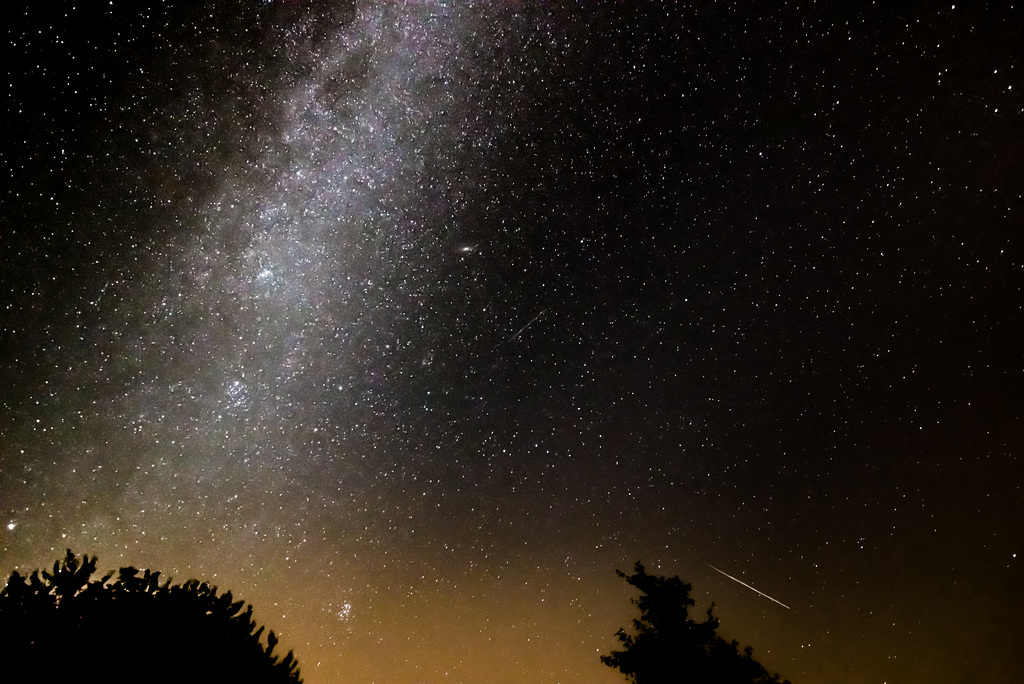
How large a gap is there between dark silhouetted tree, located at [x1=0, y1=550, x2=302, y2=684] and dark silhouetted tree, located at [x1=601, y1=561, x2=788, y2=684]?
727 centimetres

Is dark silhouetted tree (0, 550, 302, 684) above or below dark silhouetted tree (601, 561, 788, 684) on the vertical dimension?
below

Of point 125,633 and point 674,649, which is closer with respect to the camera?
point 125,633

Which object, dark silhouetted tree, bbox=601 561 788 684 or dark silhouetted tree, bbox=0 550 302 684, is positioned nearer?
dark silhouetted tree, bbox=0 550 302 684

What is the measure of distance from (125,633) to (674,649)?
954cm

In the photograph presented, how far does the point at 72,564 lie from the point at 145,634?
852 mm

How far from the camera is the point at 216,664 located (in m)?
4.60

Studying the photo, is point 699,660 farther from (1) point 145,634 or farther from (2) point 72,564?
(2) point 72,564

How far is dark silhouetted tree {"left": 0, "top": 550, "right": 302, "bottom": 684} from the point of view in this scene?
3.98m

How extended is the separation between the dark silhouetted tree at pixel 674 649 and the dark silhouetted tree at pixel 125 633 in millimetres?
7268

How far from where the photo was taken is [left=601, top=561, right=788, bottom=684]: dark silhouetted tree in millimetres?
10281

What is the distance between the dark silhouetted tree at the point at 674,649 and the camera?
33.7ft

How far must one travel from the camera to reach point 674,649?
34.3 feet

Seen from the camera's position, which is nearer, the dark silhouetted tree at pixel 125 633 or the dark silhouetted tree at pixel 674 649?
the dark silhouetted tree at pixel 125 633

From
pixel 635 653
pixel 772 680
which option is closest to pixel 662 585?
pixel 635 653
